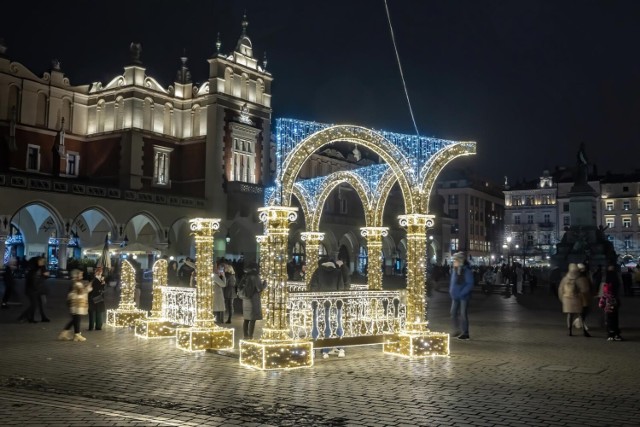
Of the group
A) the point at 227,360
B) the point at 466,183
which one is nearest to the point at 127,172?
the point at 227,360

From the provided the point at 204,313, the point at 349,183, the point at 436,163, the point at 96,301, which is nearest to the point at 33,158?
the point at 96,301

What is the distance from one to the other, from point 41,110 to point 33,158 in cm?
338

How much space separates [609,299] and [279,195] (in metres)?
8.31

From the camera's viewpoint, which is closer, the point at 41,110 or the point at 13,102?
the point at 13,102

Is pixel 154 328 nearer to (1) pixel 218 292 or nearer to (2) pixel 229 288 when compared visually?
(1) pixel 218 292

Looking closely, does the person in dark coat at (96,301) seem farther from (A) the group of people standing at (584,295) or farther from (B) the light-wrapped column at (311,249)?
(A) the group of people standing at (584,295)

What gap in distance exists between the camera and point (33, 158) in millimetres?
43844

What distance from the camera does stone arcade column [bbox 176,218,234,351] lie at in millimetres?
13035

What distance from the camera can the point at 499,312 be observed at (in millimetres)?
22781

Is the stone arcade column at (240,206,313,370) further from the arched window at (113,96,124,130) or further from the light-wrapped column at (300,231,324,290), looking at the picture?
the arched window at (113,96,124,130)

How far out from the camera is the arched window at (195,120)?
4828 cm

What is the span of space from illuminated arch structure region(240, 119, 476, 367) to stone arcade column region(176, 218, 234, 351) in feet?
5.19

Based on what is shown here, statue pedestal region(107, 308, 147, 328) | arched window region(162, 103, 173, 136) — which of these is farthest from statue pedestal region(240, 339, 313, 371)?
arched window region(162, 103, 173, 136)

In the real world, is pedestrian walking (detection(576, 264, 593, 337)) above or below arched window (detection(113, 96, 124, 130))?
below
